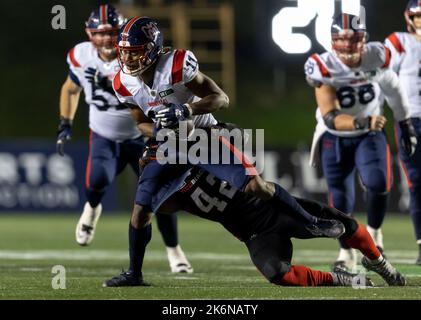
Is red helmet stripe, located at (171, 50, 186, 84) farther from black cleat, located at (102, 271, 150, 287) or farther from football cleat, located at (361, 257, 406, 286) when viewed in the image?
football cleat, located at (361, 257, 406, 286)

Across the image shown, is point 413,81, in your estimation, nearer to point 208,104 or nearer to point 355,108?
point 355,108

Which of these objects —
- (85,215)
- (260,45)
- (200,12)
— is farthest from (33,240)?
(200,12)

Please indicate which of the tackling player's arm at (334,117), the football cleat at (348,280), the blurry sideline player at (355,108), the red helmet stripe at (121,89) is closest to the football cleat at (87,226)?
the blurry sideline player at (355,108)

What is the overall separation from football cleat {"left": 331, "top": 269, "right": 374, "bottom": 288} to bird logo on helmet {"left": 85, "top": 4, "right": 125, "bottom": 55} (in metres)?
2.42

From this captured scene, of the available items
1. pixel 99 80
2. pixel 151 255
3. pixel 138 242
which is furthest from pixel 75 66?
pixel 138 242

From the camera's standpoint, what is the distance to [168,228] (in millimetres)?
6676

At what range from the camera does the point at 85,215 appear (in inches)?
282

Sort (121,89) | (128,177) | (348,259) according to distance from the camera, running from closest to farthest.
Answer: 1. (121,89)
2. (348,259)
3. (128,177)

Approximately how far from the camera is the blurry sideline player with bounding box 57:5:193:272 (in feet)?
22.8

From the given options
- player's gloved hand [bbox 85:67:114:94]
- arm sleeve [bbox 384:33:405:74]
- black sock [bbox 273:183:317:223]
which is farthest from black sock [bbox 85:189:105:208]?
black sock [bbox 273:183:317:223]

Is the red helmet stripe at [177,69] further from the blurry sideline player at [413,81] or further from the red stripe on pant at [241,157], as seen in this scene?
the blurry sideline player at [413,81]

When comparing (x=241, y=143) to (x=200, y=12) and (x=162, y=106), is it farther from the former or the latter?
(x=200, y=12)

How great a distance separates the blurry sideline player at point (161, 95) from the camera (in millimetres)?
5148

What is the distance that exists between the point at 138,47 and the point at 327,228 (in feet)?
4.12
